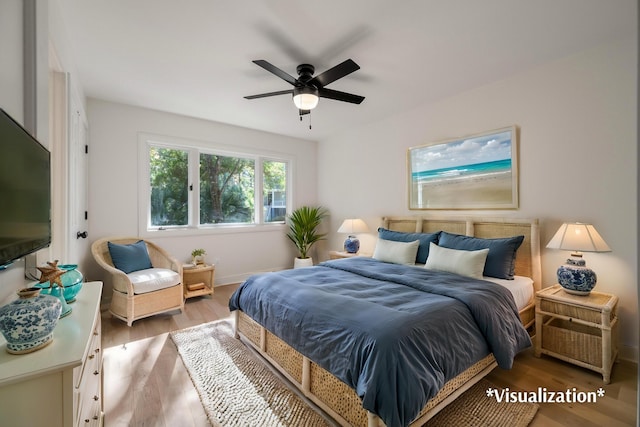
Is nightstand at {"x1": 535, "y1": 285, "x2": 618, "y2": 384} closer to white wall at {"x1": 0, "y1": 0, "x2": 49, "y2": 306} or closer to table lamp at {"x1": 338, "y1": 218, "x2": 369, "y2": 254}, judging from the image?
table lamp at {"x1": 338, "y1": 218, "x2": 369, "y2": 254}

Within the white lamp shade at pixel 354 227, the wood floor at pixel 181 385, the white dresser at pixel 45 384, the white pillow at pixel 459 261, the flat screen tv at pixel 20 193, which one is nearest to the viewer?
the white dresser at pixel 45 384

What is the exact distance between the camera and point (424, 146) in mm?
3693

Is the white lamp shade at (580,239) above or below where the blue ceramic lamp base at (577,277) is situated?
above

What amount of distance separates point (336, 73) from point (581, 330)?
117 inches

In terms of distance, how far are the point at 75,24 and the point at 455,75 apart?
10.7 feet

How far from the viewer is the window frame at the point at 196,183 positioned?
12.5 feet

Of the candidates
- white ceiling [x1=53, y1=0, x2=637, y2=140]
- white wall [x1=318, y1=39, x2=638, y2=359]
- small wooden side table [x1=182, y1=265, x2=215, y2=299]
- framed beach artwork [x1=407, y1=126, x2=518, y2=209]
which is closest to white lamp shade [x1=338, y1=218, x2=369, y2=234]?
framed beach artwork [x1=407, y1=126, x2=518, y2=209]

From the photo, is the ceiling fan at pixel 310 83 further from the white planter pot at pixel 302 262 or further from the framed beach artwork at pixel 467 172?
the white planter pot at pixel 302 262

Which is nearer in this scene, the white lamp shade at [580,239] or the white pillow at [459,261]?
the white lamp shade at [580,239]

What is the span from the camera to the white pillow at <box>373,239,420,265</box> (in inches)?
124

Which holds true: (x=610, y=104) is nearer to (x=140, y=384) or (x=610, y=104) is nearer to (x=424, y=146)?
(x=424, y=146)

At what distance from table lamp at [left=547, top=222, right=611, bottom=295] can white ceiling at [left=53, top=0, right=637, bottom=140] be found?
1547 millimetres

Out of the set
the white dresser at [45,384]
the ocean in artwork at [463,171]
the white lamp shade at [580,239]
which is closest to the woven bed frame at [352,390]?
the white lamp shade at [580,239]

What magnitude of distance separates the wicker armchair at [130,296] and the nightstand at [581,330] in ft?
11.7
